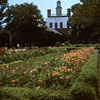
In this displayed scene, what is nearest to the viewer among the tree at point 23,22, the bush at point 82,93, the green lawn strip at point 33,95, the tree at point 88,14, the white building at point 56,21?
the green lawn strip at point 33,95

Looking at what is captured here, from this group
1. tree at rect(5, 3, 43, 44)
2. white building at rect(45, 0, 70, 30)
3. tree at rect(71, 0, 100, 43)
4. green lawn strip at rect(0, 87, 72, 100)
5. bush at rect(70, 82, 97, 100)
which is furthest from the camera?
white building at rect(45, 0, 70, 30)

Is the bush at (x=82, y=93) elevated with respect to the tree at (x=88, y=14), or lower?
lower

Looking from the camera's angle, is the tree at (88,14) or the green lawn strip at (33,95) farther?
the tree at (88,14)

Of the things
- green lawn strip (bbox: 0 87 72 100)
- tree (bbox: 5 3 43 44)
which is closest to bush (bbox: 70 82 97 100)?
green lawn strip (bbox: 0 87 72 100)

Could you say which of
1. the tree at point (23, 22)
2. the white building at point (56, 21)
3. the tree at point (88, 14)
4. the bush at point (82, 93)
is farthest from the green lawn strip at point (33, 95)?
the white building at point (56, 21)

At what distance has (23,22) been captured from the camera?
107 ft

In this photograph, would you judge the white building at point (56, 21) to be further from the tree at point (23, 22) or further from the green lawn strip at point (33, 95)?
the green lawn strip at point (33, 95)

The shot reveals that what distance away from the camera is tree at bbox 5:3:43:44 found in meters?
32.9

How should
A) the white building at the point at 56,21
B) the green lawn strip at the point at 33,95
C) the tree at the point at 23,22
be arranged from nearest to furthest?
the green lawn strip at the point at 33,95, the tree at the point at 23,22, the white building at the point at 56,21

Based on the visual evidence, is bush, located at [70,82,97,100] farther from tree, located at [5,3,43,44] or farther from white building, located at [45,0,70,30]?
white building, located at [45,0,70,30]

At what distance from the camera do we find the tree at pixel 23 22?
32.9 meters

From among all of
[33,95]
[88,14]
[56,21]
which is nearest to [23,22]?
[88,14]

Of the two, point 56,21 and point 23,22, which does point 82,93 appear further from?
point 56,21

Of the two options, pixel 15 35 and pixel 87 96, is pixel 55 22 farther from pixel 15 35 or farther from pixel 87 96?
pixel 87 96
